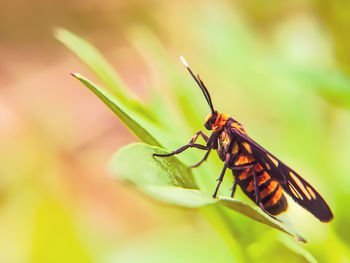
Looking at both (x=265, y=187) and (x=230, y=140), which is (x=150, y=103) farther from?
(x=265, y=187)

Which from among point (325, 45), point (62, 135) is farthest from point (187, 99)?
point (62, 135)

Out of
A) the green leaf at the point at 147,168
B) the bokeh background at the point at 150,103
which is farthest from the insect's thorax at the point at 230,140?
the green leaf at the point at 147,168

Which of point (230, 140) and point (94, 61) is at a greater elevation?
point (94, 61)

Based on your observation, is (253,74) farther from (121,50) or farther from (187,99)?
(121,50)

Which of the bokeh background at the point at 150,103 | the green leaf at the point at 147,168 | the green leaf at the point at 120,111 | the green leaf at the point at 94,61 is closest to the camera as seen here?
A: the green leaf at the point at 147,168

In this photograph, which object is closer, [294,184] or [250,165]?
[294,184]

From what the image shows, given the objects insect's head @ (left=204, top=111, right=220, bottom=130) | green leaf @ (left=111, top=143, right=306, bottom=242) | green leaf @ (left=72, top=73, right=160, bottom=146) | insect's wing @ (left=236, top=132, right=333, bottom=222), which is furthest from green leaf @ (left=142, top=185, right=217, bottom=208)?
insect's head @ (left=204, top=111, right=220, bottom=130)

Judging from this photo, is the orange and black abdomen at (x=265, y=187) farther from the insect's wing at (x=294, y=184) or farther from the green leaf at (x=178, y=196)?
the green leaf at (x=178, y=196)

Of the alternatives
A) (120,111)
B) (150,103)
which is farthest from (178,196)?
(150,103)
